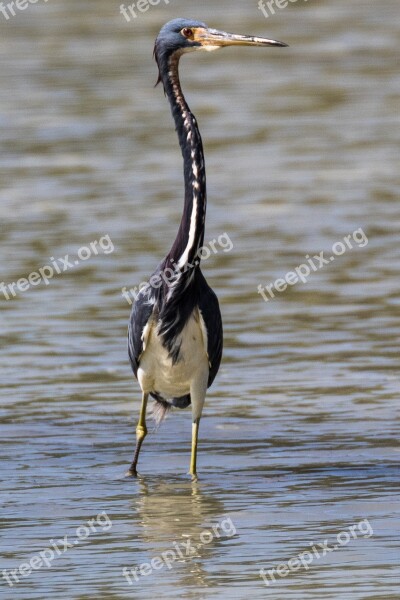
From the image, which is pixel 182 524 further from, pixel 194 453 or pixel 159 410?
pixel 159 410

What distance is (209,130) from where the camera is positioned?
22812 mm

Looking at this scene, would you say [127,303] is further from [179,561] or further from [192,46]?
[179,561]

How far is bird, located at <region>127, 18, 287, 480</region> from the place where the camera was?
9883mm

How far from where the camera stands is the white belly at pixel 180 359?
395 inches

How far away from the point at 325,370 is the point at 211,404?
116 cm

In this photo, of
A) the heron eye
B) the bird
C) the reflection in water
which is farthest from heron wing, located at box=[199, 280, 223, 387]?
the heron eye

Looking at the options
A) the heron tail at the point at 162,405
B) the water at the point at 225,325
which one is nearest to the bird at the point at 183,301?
the heron tail at the point at 162,405

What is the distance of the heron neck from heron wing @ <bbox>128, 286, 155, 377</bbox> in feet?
1.08

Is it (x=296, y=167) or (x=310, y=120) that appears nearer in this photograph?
(x=296, y=167)

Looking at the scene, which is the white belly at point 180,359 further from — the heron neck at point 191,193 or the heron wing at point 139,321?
the heron neck at point 191,193

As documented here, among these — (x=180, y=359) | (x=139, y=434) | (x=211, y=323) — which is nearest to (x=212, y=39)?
(x=211, y=323)

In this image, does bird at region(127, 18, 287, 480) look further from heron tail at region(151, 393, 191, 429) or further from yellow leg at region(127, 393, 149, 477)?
heron tail at region(151, 393, 191, 429)

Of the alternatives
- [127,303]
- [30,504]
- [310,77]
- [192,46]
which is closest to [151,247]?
[127,303]

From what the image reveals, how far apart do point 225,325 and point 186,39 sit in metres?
4.16
